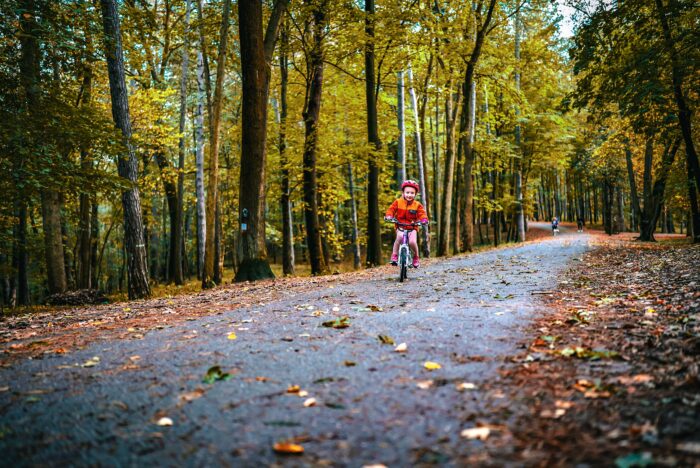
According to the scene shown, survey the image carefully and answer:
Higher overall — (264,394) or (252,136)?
(252,136)

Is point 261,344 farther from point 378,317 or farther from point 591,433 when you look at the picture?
point 591,433

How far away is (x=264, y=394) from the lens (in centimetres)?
294

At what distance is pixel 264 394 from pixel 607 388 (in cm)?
230

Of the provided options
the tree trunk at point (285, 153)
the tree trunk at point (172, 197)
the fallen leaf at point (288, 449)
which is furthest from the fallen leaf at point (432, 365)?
the tree trunk at point (172, 197)

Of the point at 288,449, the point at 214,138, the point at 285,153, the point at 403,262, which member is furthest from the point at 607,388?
the point at 285,153

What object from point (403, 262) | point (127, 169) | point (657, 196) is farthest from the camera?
point (657, 196)

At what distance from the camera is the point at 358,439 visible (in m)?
2.30

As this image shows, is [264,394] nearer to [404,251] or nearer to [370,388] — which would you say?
[370,388]

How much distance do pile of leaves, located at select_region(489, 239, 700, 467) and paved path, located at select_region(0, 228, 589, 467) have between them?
255 millimetres

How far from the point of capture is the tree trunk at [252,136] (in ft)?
38.1

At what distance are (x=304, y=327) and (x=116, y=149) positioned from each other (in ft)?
20.5

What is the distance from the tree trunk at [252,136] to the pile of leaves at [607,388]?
8555mm

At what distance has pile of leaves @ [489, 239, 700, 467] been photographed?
6.93 feet

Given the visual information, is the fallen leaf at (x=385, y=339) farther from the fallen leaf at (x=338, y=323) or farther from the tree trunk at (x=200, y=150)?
the tree trunk at (x=200, y=150)
